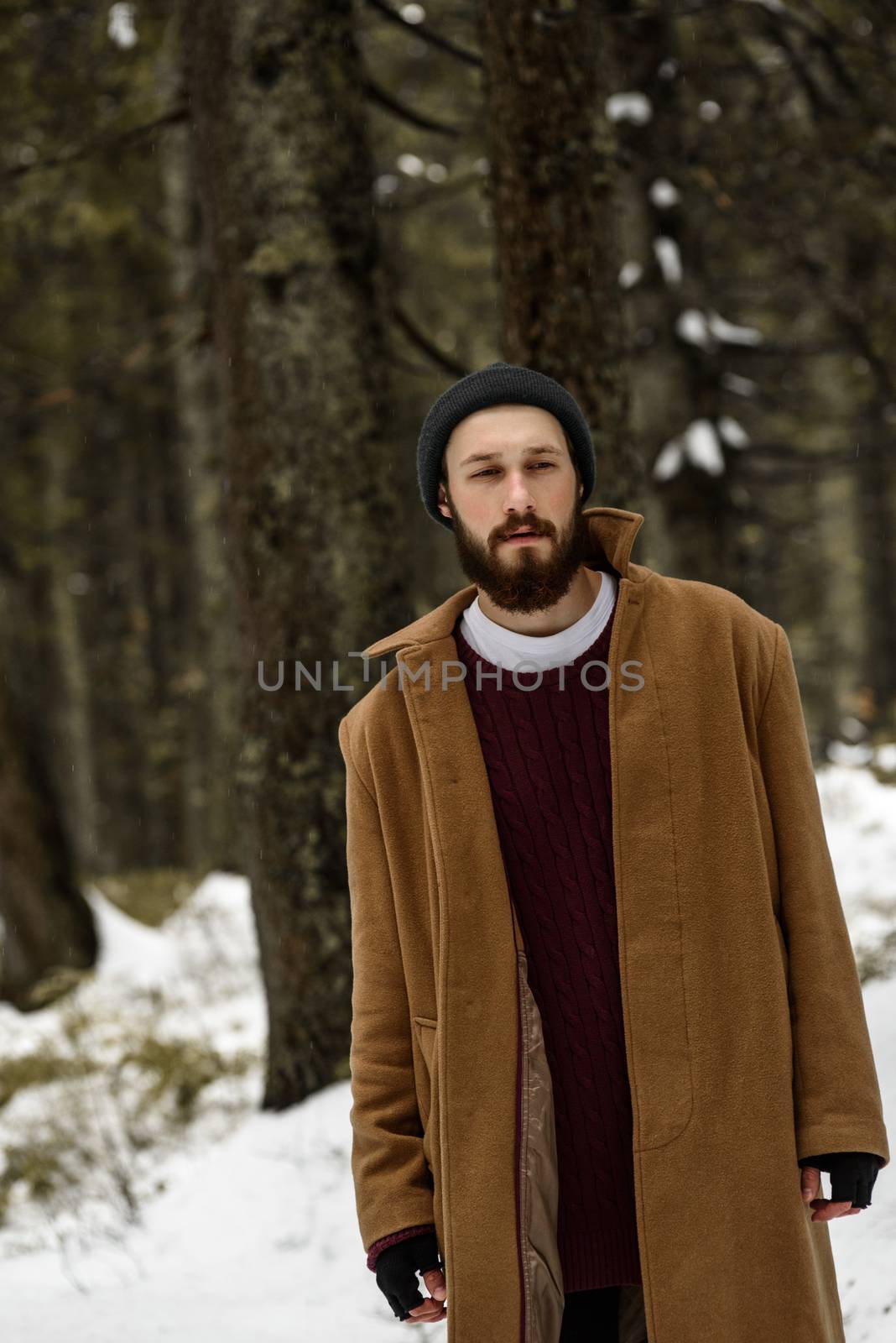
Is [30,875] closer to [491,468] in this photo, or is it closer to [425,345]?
[425,345]

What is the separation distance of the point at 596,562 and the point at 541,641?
0.97 ft

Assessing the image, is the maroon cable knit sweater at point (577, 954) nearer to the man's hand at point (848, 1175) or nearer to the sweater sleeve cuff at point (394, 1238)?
the sweater sleeve cuff at point (394, 1238)

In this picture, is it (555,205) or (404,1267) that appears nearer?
(404,1267)

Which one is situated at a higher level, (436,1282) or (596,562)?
(596,562)

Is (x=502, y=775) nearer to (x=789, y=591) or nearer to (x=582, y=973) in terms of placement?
(x=582, y=973)

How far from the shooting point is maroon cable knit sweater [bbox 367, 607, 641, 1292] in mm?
2379

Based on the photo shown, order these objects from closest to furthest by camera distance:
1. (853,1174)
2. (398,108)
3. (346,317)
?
(853,1174), (346,317), (398,108)

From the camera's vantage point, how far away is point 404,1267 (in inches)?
93.2

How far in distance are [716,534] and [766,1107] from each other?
652cm

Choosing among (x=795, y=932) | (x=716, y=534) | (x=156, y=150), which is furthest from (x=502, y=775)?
(x=156, y=150)

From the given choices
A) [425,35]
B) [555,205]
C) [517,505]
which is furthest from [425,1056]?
[425,35]

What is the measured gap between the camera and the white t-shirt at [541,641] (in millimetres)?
2457

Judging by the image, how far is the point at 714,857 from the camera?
2.33m

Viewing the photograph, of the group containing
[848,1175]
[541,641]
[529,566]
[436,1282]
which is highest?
[529,566]
